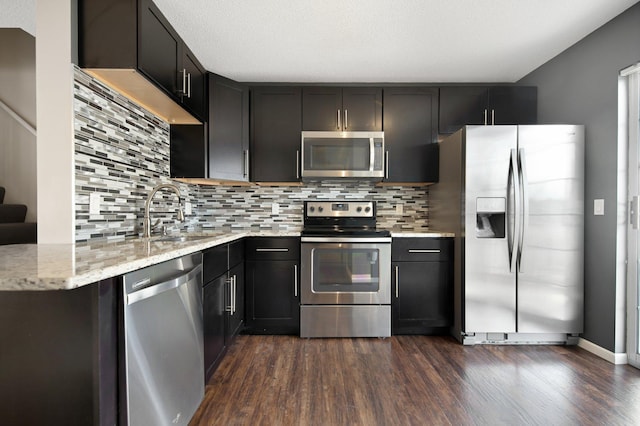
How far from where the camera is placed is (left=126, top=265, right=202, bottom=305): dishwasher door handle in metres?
1.12

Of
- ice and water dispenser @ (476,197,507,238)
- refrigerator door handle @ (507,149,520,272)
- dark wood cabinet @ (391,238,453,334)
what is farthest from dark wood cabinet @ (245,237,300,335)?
refrigerator door handle @ (507,149,520,272)

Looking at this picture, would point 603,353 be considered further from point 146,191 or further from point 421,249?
point 146,191

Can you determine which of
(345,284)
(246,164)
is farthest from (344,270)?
(246,164)

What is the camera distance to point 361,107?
10.2ft

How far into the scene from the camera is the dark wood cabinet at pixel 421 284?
2.83 metres

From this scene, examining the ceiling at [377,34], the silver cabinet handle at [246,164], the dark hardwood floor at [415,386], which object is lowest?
the dark hardwood floor at [415,386]

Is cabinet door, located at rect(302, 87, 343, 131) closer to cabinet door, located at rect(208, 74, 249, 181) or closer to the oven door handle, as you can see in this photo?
cabinet door, located at rect(208, 74, 249, 181)

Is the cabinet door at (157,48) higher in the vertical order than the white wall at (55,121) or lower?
higher

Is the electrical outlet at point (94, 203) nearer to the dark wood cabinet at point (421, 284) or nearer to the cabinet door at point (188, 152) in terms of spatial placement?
the cabinet door at point (188, 152)

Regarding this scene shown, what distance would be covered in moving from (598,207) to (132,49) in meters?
3.29

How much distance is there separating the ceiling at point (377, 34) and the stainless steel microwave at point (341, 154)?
56cm

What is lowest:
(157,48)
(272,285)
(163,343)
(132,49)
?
(272,285)

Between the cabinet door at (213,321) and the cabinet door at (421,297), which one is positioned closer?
the cabinet door at (213,321)

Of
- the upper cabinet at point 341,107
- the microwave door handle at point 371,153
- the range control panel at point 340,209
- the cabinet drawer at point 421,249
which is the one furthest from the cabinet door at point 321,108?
the cabinet drawer at point 421,249
